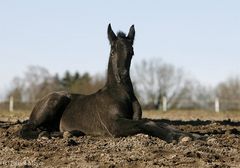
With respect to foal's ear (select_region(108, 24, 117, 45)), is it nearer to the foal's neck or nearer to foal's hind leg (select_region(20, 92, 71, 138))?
the foal's neck

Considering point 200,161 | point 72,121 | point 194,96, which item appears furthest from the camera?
point 194,96

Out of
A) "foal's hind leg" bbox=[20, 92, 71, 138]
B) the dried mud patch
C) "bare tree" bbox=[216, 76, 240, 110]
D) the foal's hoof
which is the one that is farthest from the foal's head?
"bare tree" bbox=[216, 76, 240, 110]

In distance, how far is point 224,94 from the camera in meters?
86.9

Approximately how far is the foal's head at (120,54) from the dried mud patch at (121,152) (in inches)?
50.3

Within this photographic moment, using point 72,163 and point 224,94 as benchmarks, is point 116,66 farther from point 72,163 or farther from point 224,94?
point 224,94

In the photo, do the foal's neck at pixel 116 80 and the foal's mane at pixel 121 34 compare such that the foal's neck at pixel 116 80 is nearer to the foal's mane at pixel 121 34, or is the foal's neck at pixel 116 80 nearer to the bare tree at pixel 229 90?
the foal's mane at pixel 121 34

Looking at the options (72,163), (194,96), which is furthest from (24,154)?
(194,96)

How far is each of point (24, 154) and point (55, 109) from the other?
2.68m

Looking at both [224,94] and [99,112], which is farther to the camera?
[224,94]

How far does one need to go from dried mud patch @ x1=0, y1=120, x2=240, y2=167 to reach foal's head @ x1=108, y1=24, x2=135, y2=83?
Answer: 1.28 m

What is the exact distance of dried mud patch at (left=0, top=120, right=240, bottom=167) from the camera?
25.6 ft

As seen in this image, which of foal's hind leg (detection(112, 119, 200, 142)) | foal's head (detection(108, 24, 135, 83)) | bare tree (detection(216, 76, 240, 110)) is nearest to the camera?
foal's hind leg (detection(112, 119, 200, 142))

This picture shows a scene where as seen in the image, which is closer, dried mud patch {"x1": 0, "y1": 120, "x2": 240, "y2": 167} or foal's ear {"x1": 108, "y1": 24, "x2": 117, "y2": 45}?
dried mud patch {"x1": 0, "y1": 120, "x2": 240, "y2": 167}

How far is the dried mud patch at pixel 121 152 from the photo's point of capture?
7.80 metres
